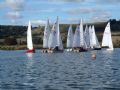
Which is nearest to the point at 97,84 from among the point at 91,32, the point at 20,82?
the point at 20,82

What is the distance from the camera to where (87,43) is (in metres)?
144

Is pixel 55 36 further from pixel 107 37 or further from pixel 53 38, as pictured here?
pixel 107 37

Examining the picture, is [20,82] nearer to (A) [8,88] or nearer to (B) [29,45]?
(A) [8,88]

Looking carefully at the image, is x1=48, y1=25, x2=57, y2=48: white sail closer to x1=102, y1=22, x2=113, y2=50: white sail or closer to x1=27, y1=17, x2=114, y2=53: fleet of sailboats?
x1=27, y1=17, x2=114, y2=53: fleet of sailboats

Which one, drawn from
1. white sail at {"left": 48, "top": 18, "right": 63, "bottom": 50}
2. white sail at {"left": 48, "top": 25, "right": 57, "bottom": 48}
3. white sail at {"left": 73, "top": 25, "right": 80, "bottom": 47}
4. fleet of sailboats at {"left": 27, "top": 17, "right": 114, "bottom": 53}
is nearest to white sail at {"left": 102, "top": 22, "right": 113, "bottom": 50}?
fleet of sailboats at {"left": 27, "top": 17, "right": 114, "bottom": 53}

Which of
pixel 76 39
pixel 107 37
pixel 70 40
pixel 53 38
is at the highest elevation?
pixel 107 37

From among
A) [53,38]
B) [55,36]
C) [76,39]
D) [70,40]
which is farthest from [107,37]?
[53,38]

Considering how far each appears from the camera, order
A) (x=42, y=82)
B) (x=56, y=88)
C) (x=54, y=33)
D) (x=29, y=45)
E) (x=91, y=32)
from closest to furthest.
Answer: (x=56, y=88)
(x=42, y=82)
(x=54, y=33)
(x=29, y=45)
(x=91, y=32)

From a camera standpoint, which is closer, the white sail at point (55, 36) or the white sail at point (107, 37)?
the white sail at point (55, 36)

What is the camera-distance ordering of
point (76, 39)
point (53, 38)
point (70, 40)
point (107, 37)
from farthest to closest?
1. point (107, 37)
2. point (70, 40)
3. point (76, 39)
4. point (53, 38)

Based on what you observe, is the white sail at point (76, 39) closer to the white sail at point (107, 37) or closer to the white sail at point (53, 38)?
the white sail at point (53, 38)

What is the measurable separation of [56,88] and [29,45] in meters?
99.4

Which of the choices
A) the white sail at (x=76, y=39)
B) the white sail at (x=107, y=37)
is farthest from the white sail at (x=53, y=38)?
the white sail at (x=107, y=37)

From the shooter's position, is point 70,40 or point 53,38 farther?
point 70,40
